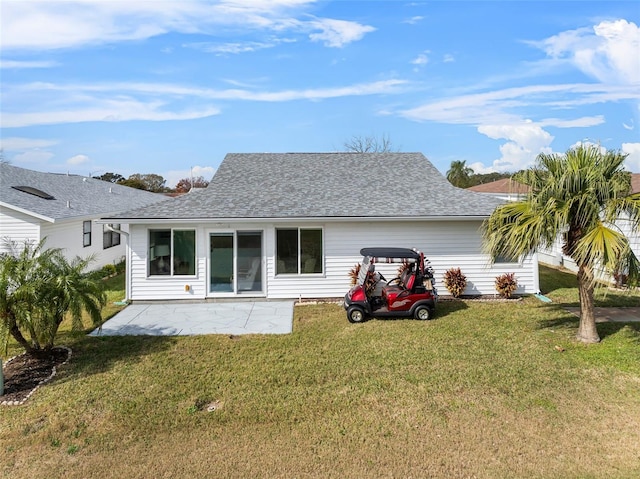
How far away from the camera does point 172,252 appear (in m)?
10.5

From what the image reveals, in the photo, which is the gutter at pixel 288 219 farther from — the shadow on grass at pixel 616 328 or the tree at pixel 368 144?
the tree at pixel 368 144

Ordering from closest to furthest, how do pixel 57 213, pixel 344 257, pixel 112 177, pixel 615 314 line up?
pixel 615 314 < pixel 344 257 < pixel 57 213 < pixel 112 177

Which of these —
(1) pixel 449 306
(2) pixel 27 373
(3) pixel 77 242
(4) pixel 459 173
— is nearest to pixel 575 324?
(1) pixel 449 306

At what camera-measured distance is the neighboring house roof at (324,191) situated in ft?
34.3

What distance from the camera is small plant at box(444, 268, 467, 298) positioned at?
420 inches

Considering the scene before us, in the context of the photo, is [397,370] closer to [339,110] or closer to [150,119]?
[150,119]

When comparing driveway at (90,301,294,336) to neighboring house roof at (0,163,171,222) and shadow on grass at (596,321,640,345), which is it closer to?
neighboring house roof at (0,163,171,222)

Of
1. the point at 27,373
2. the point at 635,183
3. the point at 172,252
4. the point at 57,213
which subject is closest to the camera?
the point at 27,373

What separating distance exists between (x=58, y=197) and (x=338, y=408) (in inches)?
655

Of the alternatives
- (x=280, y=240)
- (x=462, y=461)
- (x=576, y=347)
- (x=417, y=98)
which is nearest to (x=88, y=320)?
(x=280, y=240)

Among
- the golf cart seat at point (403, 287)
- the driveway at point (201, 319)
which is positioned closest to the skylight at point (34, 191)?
the driveway at point (201, 319)

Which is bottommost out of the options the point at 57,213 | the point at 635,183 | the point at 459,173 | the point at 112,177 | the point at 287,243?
the point at 287,243

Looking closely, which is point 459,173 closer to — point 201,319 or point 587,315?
point 587,315

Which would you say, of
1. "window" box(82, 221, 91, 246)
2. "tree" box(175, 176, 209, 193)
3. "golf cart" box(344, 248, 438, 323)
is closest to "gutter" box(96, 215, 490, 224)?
"golf cart" box(344, 248, 438, 323)
